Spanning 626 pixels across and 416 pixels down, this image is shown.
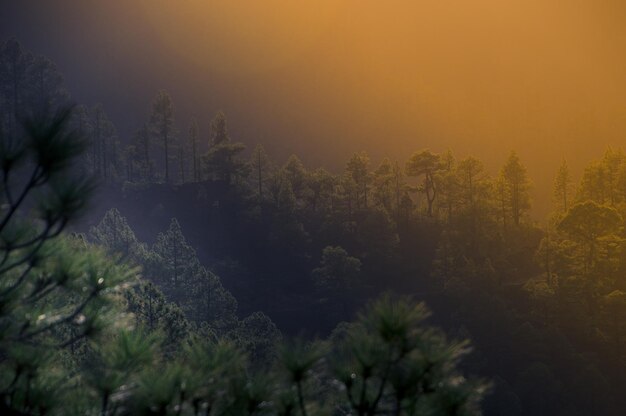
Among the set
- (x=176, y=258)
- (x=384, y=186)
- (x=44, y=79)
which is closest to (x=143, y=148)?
(x=44, y=79)

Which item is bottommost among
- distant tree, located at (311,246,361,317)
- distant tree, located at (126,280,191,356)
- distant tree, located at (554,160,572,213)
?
distant tree, located at (126,280,191,356)

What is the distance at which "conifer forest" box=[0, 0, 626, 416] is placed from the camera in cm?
345

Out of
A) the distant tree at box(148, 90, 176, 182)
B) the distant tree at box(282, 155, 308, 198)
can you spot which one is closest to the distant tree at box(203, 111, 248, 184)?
the distant tree at box(282, 155, 308, 198)

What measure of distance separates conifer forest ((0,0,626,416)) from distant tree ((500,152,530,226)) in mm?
142

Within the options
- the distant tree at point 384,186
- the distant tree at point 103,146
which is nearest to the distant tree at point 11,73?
the distant tree at point 103,146

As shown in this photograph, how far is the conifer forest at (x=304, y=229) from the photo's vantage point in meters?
3.45

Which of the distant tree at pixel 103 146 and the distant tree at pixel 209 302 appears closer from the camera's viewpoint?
the distant tree at pixel 209 302

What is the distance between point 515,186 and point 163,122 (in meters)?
27.0

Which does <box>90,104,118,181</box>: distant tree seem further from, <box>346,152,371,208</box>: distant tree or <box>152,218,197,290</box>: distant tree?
<box>152,218,197,290</box>: distant tree

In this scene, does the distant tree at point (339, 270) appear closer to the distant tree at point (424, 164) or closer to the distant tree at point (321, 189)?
the distant tree at point (321, 189)

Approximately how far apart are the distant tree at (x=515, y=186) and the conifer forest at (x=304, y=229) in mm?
142

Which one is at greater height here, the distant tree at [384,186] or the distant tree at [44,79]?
the distant tree at [44,79]

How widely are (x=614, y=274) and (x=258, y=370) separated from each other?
35402 millimetres

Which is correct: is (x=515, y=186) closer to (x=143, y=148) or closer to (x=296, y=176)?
(x=296, y=176)
